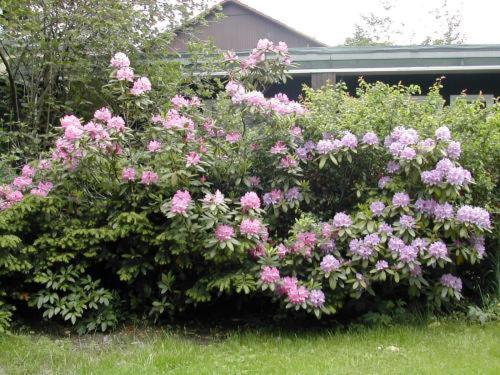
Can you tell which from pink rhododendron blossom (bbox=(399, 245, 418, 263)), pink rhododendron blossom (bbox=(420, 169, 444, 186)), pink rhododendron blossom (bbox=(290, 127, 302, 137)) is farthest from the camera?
pink rhododendron blossom (bbox=(290, 127, 302, 137))

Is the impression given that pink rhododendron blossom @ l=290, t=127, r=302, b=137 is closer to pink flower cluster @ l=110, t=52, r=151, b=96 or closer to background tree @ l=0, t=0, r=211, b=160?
pink flower cluster @ l=110, t=52, r=151, b=96

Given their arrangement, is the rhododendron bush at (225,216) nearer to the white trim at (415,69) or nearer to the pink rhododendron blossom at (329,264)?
the pink rhododendron blossom at (329,264)

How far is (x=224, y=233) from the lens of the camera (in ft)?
15.5

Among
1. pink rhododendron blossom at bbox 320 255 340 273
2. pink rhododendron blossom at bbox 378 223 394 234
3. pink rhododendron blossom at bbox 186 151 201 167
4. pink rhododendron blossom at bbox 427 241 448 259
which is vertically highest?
pink rhododendron blossom at bbox 186 151 201 167

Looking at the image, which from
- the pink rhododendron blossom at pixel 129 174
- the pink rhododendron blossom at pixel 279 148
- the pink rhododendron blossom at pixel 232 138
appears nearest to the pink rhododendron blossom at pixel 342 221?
the pink rhododendron blossom at pixel 279 148

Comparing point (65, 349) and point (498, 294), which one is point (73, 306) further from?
point (498, 294)

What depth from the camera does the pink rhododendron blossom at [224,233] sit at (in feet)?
15.5

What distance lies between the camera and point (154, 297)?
5.52 meters

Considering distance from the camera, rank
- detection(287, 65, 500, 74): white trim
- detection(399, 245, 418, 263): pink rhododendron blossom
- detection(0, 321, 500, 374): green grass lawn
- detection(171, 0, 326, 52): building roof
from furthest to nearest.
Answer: detection(171, 0, 326, 52): building roof, detection(287, 65, 500, 74): white trim, detection(399, 245, 418, 263): pink rhododendron blossom, detection(0, 321, 500, 374): green grass lawn

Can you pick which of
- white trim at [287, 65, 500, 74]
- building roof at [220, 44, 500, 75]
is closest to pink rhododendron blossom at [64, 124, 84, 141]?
building roof at [220, 44, 500, 75]

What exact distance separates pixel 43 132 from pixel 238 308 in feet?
12.4

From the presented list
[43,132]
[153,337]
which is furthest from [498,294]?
[43,132]

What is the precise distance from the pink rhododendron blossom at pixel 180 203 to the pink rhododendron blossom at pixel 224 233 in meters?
0.33

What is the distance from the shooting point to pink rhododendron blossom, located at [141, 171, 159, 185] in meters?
5.14
